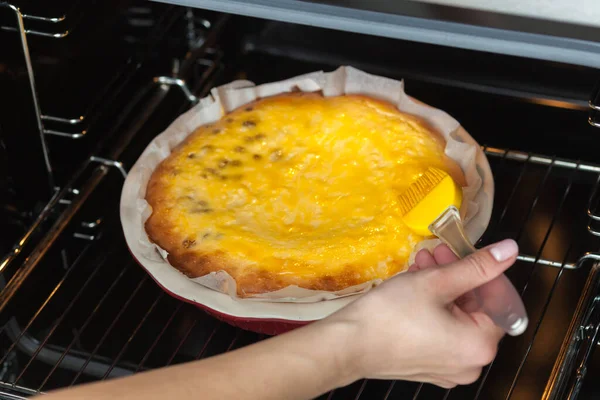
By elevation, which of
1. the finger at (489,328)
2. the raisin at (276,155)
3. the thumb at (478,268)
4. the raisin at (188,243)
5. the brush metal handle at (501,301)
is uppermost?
the thumb at (478,268)

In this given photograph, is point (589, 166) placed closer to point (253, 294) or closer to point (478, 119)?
point (478, 119)

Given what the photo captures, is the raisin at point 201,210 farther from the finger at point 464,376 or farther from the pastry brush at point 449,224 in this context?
the finger at point 464,376

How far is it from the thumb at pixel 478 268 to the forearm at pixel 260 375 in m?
0.14

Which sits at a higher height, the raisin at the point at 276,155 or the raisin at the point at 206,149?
the raisin at the point at 276,155

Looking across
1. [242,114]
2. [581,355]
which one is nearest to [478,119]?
[242,114]

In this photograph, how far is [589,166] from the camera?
5.25 feet

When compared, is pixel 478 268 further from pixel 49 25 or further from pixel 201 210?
pixel 49 25

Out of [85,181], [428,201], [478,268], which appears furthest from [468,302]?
[85,181]

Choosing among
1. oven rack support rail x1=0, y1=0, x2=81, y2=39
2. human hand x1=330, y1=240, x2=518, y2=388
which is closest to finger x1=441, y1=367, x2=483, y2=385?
human hand x1=330, y1=240, x2=518, y2=388

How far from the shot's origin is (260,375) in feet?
3.04

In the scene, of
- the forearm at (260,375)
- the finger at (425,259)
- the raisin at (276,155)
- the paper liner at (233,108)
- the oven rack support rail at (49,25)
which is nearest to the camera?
the forearm at (260,375)

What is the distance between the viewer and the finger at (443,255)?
43.5 inches

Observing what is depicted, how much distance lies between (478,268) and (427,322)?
0.09m

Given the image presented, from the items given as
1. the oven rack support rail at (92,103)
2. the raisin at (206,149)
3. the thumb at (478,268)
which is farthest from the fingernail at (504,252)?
the oven rack support rail at (92,103)
